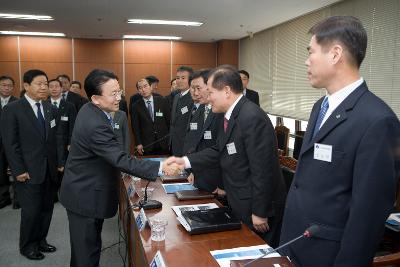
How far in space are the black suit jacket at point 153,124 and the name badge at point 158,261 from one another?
3.74m

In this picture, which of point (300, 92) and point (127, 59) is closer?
point (300, 92)

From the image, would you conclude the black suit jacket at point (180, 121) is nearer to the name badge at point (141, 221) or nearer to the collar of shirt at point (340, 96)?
the name badge at point (141, 221)

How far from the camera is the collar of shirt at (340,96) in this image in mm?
1297

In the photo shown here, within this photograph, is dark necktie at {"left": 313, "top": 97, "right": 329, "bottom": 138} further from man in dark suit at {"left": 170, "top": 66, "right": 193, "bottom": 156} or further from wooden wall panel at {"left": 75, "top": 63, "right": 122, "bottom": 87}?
wooden wall panel at {"left": 75, "top": 63, "right": 122, "bottom": 87}

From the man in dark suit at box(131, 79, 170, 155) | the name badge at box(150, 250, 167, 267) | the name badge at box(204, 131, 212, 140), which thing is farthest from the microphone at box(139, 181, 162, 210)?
the man in dark suit at box(131, 79, 170, 155)

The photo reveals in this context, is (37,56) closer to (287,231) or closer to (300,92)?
(300,92)

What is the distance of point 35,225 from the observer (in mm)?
3184

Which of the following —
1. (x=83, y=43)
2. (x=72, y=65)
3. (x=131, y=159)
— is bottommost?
(x=131, y=159)

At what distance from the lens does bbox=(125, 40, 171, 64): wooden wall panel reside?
28.2 feet

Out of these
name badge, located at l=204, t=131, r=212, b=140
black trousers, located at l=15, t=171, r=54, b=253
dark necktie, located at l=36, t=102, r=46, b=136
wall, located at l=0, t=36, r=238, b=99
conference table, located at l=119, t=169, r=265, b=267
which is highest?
wall, located at l=0, t=36, r=238, b=99

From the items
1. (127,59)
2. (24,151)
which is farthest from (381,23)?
(127,59)

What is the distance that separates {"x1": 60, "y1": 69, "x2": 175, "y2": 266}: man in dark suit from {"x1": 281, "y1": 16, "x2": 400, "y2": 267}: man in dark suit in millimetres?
1062

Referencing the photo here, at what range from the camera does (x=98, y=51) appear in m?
8.46

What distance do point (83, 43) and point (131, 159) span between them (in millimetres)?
7101
